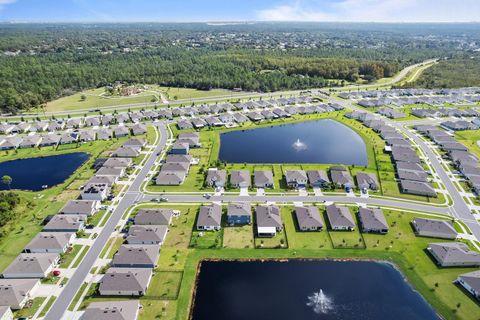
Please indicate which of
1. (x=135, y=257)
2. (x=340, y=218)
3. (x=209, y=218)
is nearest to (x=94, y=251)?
(x=135, y=257)

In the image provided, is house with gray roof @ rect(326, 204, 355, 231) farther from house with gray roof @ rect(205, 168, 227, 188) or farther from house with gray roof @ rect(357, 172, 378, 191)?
house with gray roof @ rect(205, 168, 227, 188)

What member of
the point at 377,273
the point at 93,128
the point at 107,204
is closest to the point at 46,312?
the point at 107,204

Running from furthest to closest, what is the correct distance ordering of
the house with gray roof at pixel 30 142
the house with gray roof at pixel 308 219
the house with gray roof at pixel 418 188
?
the house with gray roof at pixel 30 142
the house with gray roof at pixel 418 188
the house with gray roof at pixel 308 219

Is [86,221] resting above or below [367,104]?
below

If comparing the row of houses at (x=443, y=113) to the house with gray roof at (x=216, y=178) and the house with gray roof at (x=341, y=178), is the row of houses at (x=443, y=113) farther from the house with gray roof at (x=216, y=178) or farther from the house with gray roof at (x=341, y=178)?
the house with gray roof at (x=216, y=178)

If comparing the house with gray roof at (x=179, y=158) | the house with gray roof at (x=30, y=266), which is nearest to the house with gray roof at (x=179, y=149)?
the house with gray roof at (x=179, y=158)

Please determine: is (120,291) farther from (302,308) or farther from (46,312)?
(302,308)

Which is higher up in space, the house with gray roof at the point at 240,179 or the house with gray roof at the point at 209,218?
the house with gray roof at the point at 240,179
